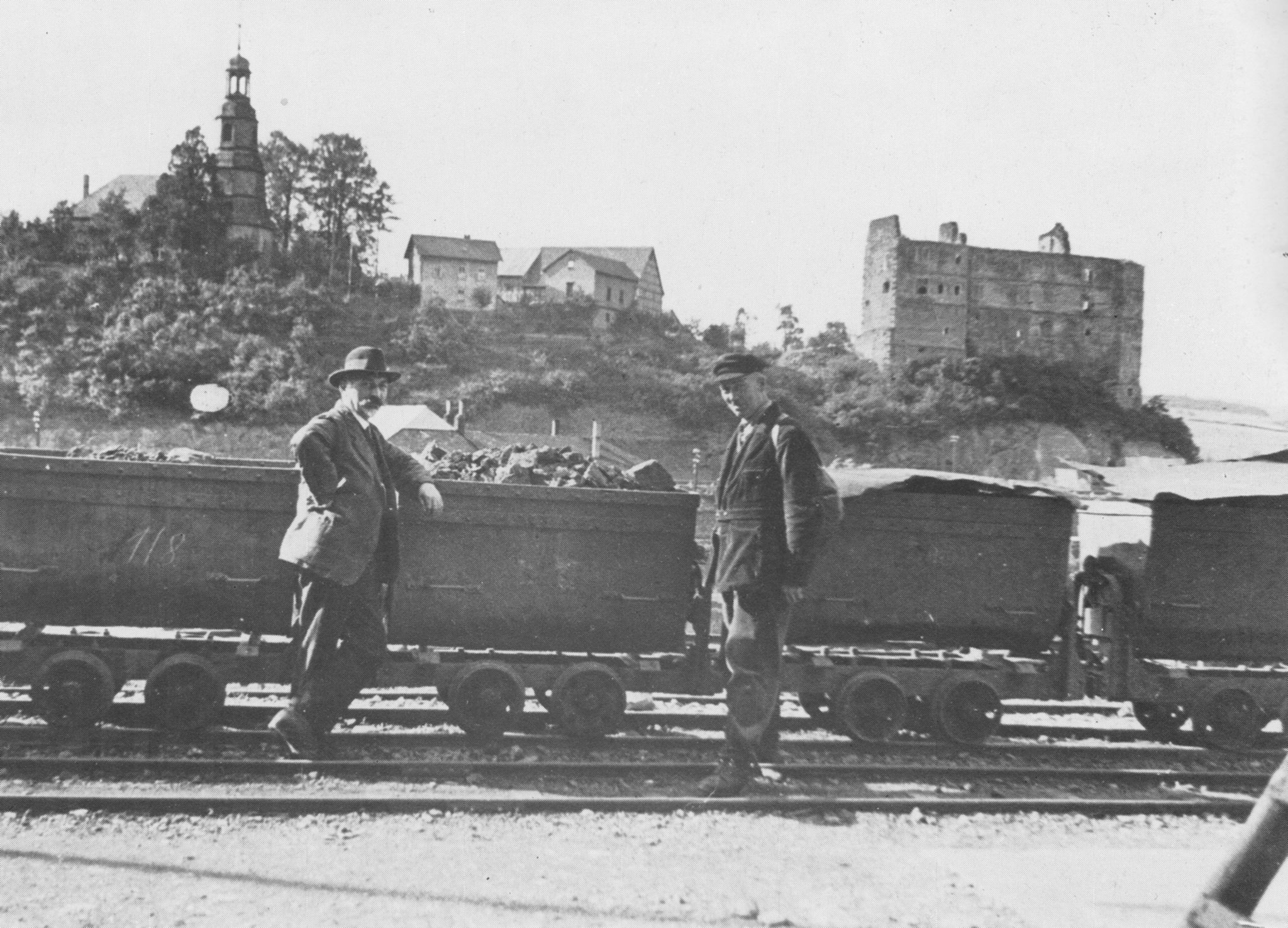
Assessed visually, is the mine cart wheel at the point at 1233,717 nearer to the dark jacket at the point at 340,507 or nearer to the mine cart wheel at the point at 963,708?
the mine cart wheel at the point at 963,708

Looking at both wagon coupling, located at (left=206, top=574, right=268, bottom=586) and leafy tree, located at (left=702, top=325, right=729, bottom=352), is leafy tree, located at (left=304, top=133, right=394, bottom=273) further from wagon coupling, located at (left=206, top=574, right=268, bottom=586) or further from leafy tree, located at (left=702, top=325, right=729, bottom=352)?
wagon coupling, located at (left=206, top=574, right=268, bottom=586)

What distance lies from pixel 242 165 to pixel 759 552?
69056 mm

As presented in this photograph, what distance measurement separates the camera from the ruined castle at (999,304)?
73.1 metres

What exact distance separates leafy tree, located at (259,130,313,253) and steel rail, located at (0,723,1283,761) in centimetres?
7338

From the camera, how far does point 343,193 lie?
244 feet

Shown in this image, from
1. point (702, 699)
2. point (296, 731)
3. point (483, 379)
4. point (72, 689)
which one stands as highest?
point (483, 379)

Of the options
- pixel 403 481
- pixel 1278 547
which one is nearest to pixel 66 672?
pixel 403 481

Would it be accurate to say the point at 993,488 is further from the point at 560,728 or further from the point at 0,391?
the point at 0,391

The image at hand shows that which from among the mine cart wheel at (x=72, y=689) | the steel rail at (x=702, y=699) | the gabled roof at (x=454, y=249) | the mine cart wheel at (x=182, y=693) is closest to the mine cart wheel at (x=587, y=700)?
the steel rail at (x=702, y=699)

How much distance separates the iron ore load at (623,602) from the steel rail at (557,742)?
0.11 metres

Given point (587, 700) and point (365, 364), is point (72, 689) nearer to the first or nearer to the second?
point (365, 364)

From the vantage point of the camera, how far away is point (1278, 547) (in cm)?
723

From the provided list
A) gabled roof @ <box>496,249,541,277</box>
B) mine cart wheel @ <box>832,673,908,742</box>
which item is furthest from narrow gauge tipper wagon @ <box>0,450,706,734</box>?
gabled roof @ <box>496,249,541,277</box>

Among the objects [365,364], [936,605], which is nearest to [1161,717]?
[936,605]
